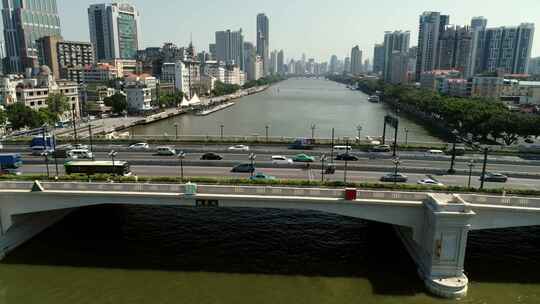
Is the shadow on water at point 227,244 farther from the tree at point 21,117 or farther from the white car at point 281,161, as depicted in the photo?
the tree at point 21,117

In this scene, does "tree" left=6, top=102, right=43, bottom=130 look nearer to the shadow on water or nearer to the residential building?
the shadow on water

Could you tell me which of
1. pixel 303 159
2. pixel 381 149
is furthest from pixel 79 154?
pixel 381 149

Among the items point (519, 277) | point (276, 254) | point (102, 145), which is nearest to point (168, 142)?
point (102, 145)

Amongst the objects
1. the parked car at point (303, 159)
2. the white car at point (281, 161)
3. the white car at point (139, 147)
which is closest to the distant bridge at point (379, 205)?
the white car at point (281, 161)

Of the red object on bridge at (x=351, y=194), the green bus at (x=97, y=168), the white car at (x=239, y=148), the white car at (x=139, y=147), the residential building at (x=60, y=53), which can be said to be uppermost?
the residential building at (x=60, y=53)

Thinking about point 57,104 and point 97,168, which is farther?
point 57,104

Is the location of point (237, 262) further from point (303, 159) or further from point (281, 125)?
point (281, 125)

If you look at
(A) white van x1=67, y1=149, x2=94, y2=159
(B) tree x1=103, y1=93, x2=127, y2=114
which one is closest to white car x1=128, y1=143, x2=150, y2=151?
(A) white van x1=67, y1=149, x2=94, y2=159
